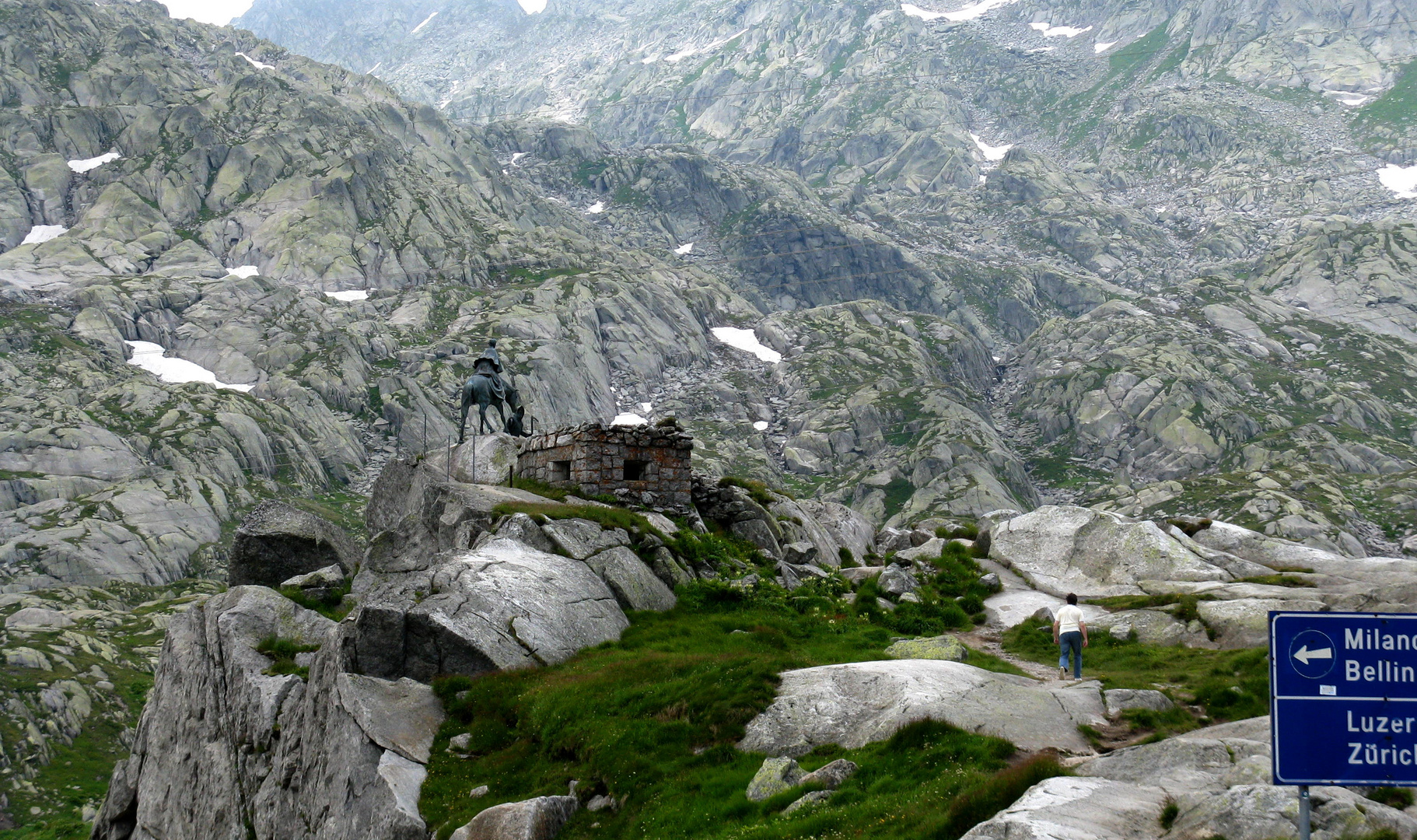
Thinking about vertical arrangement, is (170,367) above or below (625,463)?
above

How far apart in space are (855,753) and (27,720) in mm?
118184

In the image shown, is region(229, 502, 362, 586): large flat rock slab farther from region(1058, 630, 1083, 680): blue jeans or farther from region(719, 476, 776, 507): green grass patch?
region(1058, 630, 1083, 680): blue jeans

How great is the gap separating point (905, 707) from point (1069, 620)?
852 cm

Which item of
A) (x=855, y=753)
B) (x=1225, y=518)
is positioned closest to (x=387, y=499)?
(x=855, y=753)

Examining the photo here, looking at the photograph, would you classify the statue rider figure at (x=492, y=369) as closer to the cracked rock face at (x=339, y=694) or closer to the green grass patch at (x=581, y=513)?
the green grass patch at (x=581, y=513)

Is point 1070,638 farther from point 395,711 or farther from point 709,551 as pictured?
point 395,711

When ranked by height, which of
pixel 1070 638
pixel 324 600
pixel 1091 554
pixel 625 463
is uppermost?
pixel 625 463

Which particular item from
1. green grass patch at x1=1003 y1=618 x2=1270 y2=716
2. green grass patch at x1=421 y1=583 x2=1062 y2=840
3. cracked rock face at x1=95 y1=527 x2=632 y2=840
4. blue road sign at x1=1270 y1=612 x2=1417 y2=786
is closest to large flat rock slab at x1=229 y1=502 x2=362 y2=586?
cracked rock face at x1=95 y1=527 x2=632 y2=840

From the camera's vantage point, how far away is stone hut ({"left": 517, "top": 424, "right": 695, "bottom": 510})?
116 ft

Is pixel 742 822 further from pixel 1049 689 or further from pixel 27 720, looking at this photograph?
pixel 27 720

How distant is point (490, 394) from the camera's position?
43.5m

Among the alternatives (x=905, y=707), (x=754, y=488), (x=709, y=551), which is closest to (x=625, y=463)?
(x=709, y=551)

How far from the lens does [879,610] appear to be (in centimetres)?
3011

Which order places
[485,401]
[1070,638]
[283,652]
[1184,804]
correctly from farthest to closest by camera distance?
[485,401]
[283,652]
[1070,638]
[1184,804]
